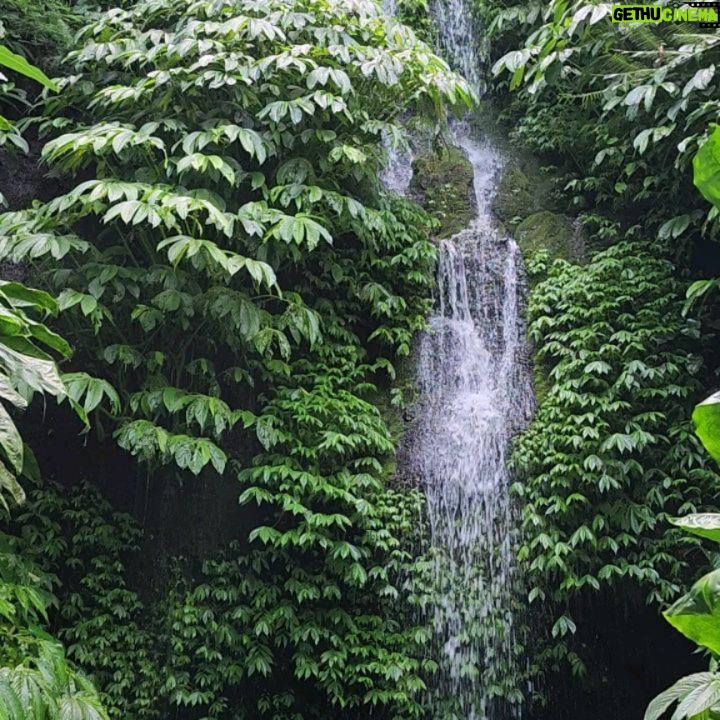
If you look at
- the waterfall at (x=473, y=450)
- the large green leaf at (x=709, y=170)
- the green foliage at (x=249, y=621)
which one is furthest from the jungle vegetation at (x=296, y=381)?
the large green leaf at (x=709, y=170)

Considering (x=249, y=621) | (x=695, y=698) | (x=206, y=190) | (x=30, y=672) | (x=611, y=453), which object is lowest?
(x=249, y=621)

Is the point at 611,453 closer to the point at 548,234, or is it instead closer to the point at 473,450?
the point at 473,450

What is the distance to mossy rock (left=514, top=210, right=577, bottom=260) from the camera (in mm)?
5242

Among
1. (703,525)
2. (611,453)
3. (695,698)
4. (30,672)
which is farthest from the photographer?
(611,453)

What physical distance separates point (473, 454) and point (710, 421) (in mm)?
3083

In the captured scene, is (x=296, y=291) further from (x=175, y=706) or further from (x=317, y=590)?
(x=175, y=706)

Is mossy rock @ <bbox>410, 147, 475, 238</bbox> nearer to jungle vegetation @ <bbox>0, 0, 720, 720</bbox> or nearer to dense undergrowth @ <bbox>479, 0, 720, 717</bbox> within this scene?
dense undergrowth @ <bbox>479, 0, 720, 717</bbox>

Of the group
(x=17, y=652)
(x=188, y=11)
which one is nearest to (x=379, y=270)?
(x=188, y=11)

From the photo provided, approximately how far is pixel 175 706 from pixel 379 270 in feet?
9.17

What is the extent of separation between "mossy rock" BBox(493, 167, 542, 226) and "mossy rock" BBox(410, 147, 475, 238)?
0.70 ft

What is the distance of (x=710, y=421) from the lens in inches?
57.2

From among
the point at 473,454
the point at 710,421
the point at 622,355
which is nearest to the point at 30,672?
the point at 710,421

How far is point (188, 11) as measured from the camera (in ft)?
14.1

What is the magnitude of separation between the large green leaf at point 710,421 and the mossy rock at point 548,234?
3.84 meters
